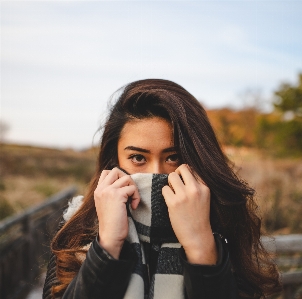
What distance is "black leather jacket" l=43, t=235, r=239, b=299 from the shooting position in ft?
4.55

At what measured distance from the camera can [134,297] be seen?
1.42 m

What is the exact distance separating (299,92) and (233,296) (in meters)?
16.7

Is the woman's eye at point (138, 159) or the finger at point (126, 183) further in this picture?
the woman's eye at point (138, 159)

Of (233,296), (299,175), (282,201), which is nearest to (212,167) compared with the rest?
(233,296)

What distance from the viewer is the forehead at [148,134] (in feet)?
5.79

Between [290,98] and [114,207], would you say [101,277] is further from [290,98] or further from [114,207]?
[290,98]

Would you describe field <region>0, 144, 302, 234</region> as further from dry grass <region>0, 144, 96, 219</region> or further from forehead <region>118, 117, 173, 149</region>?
forehead <region>118, 117, 173, 149</region>

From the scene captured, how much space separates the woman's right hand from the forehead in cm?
23

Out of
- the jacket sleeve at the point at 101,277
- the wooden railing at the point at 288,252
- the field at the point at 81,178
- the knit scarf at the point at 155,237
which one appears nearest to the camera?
the jacket sleeve at the point at 101,277

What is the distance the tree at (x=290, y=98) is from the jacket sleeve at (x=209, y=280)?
16.6m

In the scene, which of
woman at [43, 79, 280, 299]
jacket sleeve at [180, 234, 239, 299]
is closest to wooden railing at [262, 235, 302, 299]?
woman at [43, 79, 280, 299]

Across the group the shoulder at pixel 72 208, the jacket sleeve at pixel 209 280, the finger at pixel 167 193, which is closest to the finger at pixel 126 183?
the finger at pixel 167 193

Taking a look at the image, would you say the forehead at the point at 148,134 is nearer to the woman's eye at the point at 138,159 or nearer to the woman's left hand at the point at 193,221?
the woman's eye at the point at 138,159

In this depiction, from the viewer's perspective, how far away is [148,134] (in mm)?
1809
